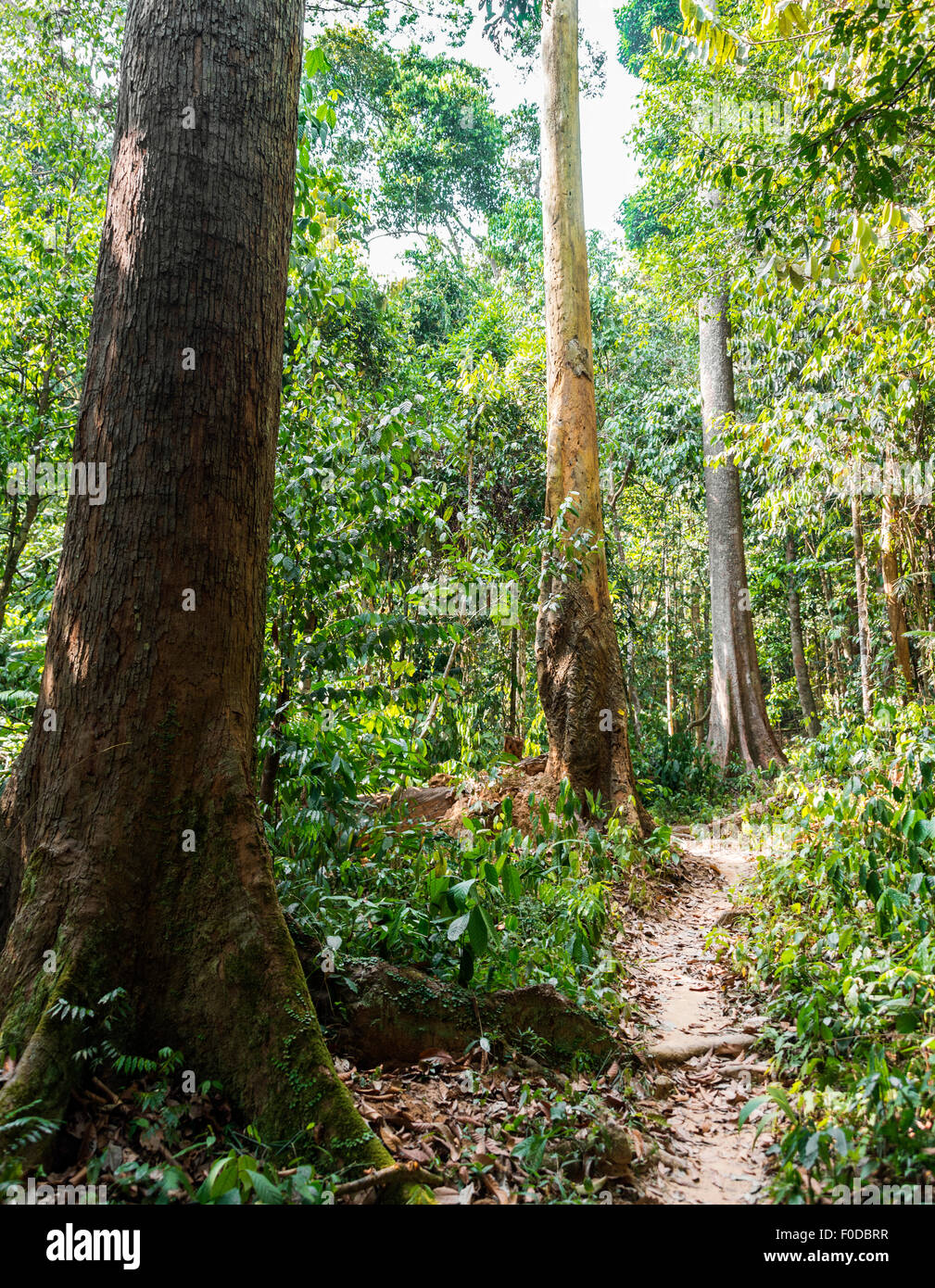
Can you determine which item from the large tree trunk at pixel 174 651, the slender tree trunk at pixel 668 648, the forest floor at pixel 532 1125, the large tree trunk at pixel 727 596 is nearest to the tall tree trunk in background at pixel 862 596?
the large tree trunk at pixel 727 596

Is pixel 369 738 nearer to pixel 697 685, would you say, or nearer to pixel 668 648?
pixel 668 648

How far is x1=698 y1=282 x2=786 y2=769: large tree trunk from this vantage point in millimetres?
11273

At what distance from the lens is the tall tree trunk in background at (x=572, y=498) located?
270 inches

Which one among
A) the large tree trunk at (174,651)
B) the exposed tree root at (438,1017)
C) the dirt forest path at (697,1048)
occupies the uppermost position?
the large tree trunk at (174,651)

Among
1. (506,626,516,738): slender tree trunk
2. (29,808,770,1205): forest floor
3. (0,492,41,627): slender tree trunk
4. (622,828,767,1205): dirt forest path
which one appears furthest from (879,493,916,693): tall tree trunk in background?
(0,492,41,627): slender tree trunk

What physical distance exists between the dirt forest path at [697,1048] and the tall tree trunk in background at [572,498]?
1.30 m

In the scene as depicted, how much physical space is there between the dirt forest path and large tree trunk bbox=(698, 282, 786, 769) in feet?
17.6

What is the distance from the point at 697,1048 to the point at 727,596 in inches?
365

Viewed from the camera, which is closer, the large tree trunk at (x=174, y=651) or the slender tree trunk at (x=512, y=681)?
the large tree trunk at (x=174, y=651)

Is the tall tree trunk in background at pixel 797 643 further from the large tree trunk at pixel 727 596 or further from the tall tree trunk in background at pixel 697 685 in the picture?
the tall tree trunk in background at pixel 697 685

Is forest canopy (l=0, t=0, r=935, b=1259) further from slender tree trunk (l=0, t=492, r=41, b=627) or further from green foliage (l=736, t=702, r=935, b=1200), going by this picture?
slender tree trunk (l=0, t=492, r=41, b=627)
